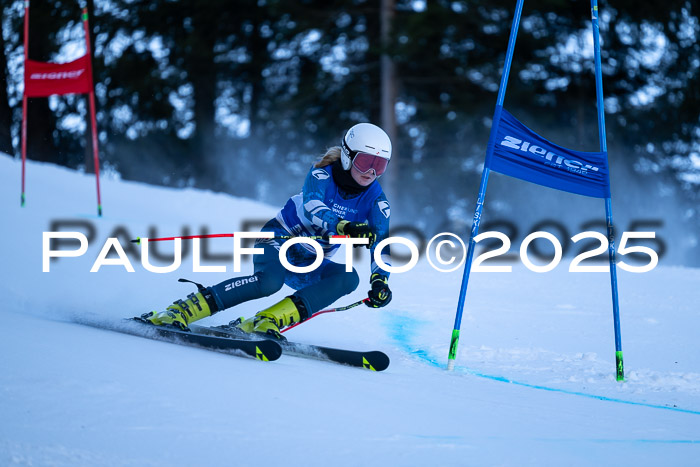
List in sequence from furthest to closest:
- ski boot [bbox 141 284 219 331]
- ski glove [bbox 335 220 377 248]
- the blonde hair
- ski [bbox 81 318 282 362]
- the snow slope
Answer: the blonde hair
ski boot [bbox 141 284 219 331]
ski glove [bbox 335 220 377 248]
ski [bbox 81 318 282 362]
the snow slope

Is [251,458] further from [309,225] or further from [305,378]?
[309,225]

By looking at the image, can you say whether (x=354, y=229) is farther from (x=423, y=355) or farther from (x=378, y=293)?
(x=423, y=355)

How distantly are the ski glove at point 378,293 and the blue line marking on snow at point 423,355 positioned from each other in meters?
0.53

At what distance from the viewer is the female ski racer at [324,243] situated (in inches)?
153

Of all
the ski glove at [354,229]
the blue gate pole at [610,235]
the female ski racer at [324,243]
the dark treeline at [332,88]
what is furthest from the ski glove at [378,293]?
the dark treeline at [332,88]

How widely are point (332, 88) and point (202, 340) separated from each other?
1332cm

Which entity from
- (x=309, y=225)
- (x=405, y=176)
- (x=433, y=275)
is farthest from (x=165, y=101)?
(x=309, y=225)

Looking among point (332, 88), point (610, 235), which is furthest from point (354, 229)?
point (332, 88)

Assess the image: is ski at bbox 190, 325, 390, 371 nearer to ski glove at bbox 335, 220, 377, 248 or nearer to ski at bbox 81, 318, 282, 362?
ski at bbox 81, 318, 282, 362

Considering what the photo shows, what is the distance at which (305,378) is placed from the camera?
3.04 metres

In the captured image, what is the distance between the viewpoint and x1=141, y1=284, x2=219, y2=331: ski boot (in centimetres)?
388

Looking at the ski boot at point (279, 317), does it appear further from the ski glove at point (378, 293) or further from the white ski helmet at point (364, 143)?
the white ski helmet at point (364, 143)

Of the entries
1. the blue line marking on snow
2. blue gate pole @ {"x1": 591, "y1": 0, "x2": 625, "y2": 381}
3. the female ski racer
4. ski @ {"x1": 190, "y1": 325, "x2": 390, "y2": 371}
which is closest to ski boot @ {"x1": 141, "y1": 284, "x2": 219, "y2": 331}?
the female ski racer

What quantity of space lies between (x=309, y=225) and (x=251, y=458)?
2.23 metres
